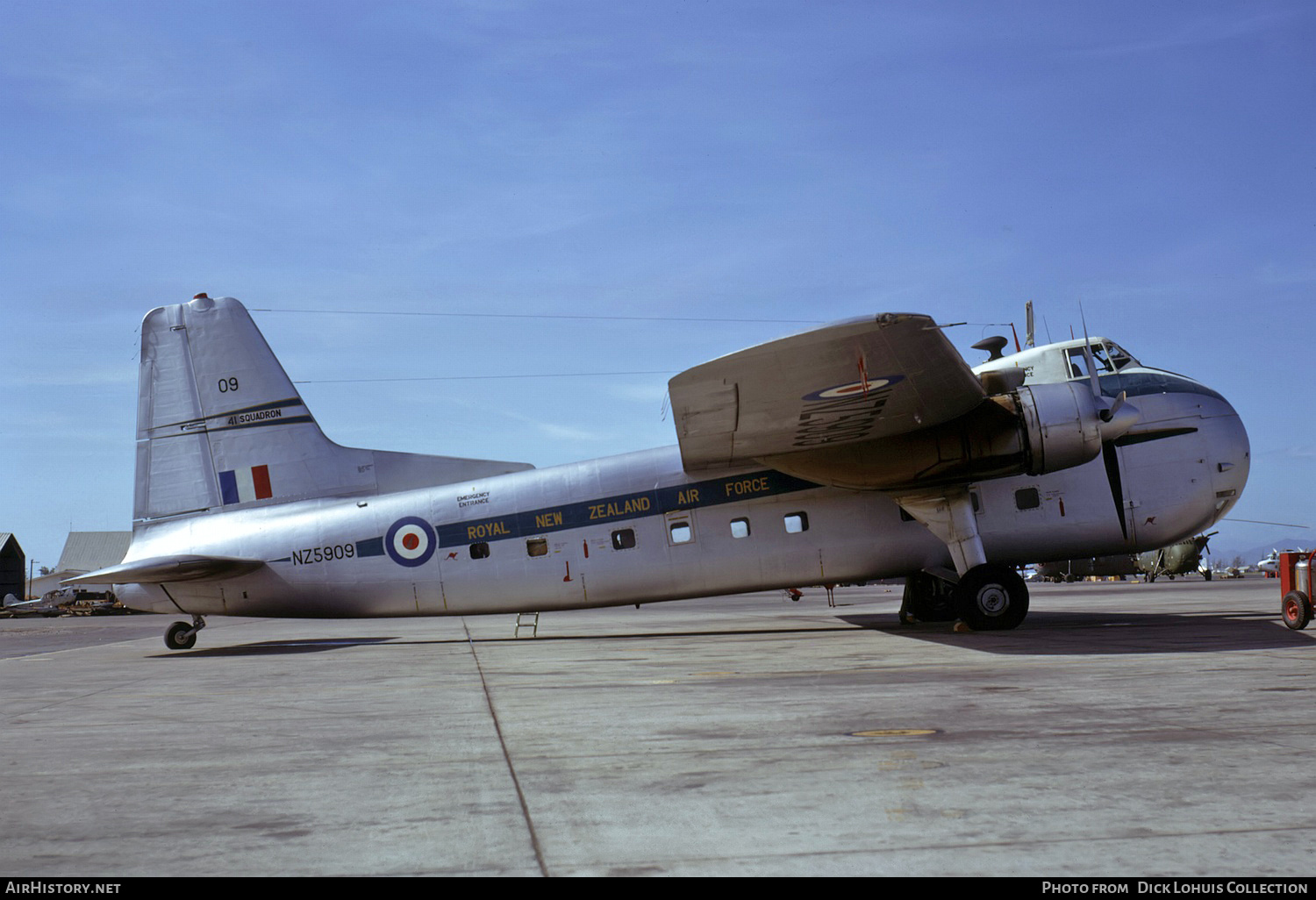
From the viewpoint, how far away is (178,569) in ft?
55.1

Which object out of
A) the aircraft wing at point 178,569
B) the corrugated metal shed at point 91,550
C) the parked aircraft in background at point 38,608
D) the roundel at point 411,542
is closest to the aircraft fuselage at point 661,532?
the roundel at point 411,542

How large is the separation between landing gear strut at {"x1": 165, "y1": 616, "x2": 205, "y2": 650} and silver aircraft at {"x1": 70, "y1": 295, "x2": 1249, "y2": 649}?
0.04 m

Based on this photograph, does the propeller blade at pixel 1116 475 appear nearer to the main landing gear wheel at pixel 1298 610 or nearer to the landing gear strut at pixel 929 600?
the main landing gear wheel at pixel 1298 610

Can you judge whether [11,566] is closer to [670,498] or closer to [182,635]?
[182,635]

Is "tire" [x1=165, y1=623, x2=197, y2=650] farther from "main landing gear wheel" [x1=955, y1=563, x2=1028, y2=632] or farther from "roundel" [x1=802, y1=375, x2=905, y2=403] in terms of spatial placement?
"main landing gear wheel" [x1=955, y1=563, x2=1028, y2=632]

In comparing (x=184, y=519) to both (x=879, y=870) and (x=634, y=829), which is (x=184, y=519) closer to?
(x=634, y=829)

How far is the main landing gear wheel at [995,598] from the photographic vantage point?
1529cm

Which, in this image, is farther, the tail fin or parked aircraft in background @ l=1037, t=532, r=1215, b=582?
parked aircraft in background @ l=1037, t=532, r=1215, b=582

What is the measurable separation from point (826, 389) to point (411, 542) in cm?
834

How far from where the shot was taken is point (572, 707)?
28.6 ft

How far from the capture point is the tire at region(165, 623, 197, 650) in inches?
704

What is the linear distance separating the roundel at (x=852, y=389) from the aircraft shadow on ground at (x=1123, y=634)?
12.4ft

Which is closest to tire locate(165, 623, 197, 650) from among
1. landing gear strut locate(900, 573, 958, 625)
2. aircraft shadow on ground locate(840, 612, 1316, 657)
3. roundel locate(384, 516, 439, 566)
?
roundel locate(384, 516, 439, 566)
